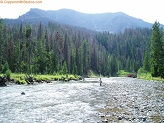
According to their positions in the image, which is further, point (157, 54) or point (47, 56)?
point (47, 56)

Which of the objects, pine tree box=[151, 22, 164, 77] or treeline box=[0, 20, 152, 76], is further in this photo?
treeline box=[0, 20, 152, 76]

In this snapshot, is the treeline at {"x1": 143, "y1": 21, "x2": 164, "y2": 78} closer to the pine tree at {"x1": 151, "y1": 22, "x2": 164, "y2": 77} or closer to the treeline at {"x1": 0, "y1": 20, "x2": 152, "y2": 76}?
the pine tree at {"x1": 151, "y1": 22, "x2": 164, "y2": 77}

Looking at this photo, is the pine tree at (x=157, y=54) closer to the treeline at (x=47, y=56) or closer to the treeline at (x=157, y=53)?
the treeline at (x=157, y=53)

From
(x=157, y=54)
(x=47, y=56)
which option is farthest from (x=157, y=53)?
(x=47, y=56)

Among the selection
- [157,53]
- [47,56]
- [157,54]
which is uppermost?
[47,56]

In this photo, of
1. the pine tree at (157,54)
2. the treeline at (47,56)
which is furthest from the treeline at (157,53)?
the treeline at (47,56)

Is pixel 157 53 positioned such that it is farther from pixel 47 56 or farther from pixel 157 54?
pixel 47 56

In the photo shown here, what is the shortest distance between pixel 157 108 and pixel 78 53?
12222cm

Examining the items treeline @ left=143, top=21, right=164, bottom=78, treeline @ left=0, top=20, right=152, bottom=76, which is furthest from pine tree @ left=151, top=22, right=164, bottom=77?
treeline @ left=0, top=20, right=152, bottom=76

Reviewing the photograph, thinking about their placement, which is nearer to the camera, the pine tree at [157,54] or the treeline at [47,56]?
the pine tree at [157,54]

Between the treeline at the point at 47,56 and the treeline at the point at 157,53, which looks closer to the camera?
the treeline at the point at 157,53

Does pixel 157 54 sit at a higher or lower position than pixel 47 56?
lower

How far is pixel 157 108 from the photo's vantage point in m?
25.0

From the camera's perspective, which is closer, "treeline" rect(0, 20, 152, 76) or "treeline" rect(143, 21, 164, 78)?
"treeline" rect(143, 21, 164, 78)
